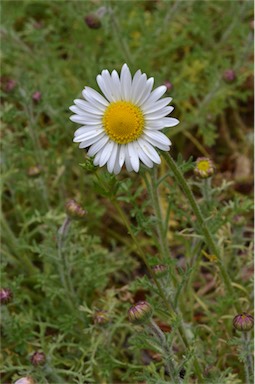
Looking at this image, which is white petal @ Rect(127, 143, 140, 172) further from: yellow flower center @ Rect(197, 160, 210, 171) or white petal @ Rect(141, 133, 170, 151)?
yellow flower center @ Rect(197, 160, 210, 171)

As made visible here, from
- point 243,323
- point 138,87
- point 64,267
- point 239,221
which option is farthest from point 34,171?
point 243,323

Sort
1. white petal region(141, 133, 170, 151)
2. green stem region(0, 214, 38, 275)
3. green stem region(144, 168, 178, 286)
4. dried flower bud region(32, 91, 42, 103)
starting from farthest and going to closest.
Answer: dried flower bud region(32, 91, 42, 103), green stem region(0, 214, 38, 275), green stem region(144, 168, 178, 286), white petal region(141, 133, 170, 151)

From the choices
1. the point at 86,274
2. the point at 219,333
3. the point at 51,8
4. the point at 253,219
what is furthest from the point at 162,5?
the point at 219,333

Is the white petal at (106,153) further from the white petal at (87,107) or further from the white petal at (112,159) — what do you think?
the white petal at (87,107)

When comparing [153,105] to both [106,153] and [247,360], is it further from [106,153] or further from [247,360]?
Answer: [247,360]

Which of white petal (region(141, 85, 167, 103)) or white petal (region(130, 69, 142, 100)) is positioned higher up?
white petal (region(130, 69, 142, 100))

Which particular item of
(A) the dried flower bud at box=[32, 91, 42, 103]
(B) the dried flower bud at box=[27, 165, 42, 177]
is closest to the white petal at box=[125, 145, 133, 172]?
(B) the dried flower bud at box=[27, 165, 42, 177]
